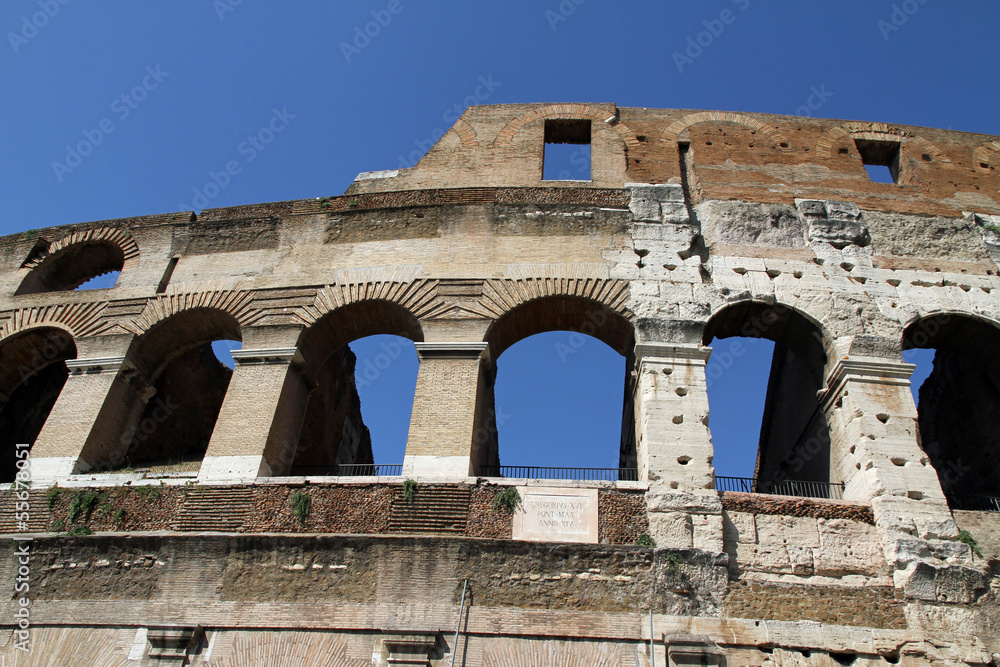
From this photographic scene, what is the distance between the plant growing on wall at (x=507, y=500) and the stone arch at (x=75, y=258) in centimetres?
691

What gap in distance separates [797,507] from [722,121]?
22.4 feet

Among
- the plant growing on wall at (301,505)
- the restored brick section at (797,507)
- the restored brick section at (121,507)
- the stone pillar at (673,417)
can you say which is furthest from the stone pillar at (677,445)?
the restored brick section at (121,507)

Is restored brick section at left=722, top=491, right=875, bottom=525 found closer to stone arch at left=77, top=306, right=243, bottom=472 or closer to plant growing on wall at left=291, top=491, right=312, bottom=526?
plant growing on wall at left=291, top=491, right=312, bottom=526

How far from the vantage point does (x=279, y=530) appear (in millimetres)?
7605

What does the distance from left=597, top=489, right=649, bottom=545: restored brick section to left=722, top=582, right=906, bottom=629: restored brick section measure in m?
1.02

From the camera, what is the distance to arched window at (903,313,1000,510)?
9547 mm

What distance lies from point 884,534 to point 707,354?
8.52ft

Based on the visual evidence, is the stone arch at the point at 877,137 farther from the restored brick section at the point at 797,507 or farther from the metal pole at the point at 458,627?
the metal pole at the point at 458,627

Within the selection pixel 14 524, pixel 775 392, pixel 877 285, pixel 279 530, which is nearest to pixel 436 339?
pixel 279 530

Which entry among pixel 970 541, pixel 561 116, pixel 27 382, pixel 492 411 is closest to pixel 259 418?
pixel 492 411

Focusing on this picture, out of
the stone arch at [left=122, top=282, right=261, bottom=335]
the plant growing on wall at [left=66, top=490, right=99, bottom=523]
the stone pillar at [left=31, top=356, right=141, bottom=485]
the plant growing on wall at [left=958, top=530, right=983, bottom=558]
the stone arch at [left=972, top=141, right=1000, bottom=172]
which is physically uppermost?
the stone arch at [left=972, top=141, right=1000, bottom=172]

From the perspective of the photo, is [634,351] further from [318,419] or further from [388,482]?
[318,419]

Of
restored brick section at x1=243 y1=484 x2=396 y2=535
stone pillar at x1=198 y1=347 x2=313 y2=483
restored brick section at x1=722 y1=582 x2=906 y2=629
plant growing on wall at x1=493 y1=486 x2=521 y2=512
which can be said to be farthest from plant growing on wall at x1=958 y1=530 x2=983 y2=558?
stone pillar at x1=198 y1=347 x2=313 y2=483

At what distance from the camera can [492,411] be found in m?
10.4
